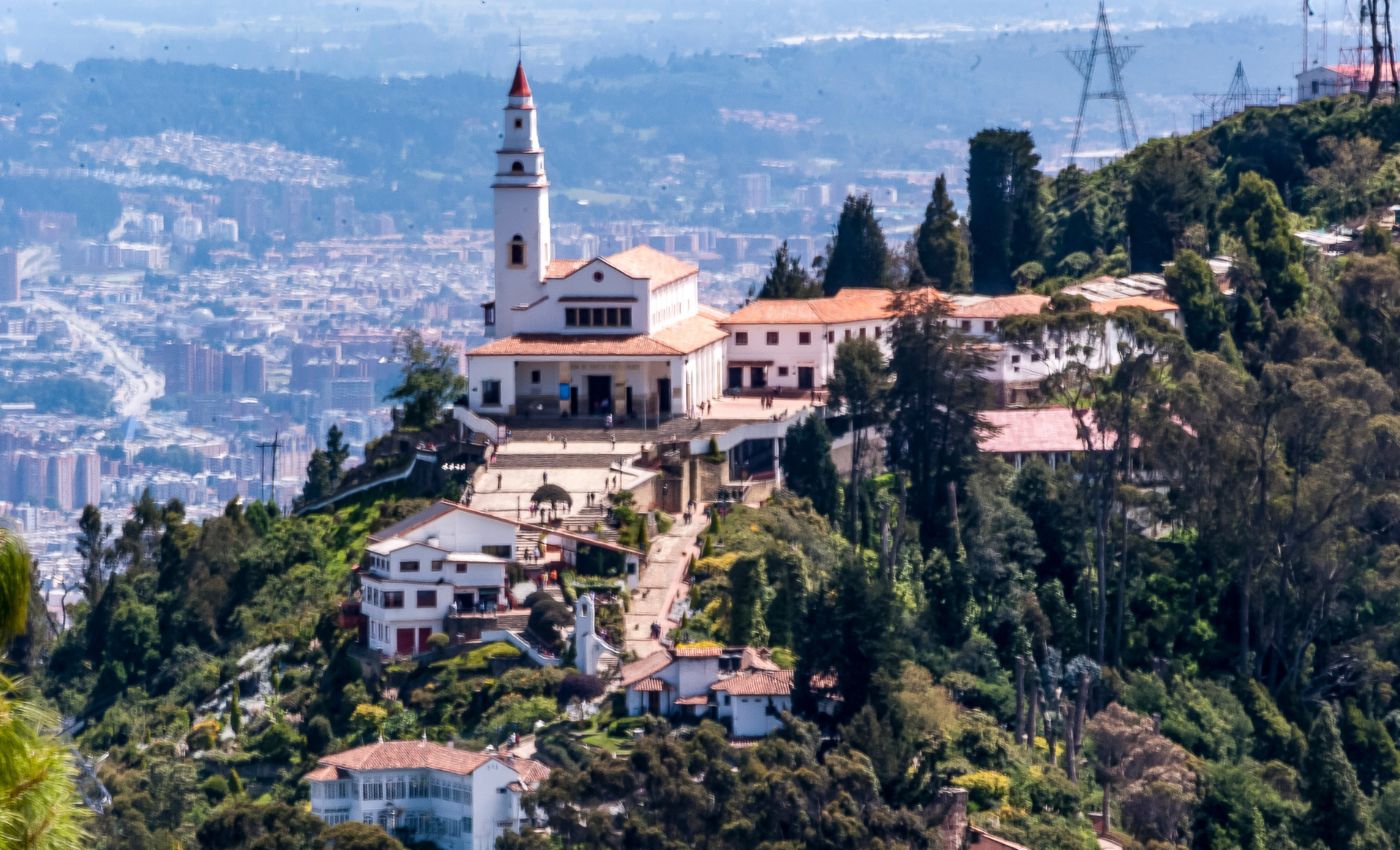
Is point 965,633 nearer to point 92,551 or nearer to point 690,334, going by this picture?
point 690,334

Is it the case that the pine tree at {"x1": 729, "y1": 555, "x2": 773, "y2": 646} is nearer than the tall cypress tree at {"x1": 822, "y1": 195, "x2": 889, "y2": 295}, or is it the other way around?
the pine tree at {"x1": 729, "y1": 555, "x2": 773, "y2": 646}

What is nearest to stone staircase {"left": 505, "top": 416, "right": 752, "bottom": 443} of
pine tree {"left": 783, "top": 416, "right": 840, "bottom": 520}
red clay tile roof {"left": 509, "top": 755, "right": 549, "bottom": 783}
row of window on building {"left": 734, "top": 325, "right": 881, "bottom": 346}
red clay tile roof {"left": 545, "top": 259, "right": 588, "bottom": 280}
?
pine tree {"left": 783, "top": 416, "right": 840, "bottom": 520}

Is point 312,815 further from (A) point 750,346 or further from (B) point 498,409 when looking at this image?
(A) point 750,346

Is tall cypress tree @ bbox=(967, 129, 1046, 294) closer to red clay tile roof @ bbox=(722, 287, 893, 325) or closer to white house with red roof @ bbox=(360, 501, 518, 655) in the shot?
red clay tile roof @ bbox=(722, 287, 893, 325)

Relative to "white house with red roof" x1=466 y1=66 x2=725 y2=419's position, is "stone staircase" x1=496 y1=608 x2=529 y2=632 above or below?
below

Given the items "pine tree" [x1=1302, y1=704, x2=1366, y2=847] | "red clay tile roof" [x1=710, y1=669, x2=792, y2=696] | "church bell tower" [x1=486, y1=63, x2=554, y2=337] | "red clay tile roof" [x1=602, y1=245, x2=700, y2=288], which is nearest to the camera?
"red clay tile roof" [x1=710, y1=669, x2=792, y2=696]

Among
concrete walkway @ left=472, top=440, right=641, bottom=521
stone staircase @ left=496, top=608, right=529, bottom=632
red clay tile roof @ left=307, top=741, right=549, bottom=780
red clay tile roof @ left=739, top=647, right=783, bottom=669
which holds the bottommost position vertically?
red clay tile roof @ left=307, top=741, right=549, bottom=780

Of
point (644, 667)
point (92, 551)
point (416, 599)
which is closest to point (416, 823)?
point (644, 667)
